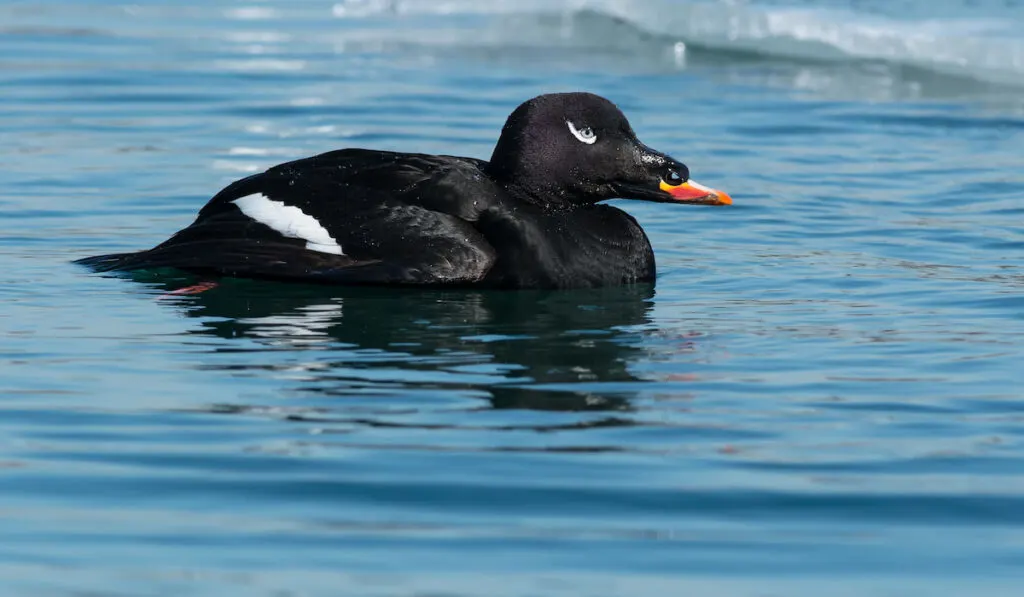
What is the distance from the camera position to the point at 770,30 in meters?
14.7

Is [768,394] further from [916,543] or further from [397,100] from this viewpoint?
[397,100]

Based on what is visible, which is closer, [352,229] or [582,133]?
[352,229]

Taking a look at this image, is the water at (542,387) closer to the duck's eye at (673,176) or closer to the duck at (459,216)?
the duck at (459,216)

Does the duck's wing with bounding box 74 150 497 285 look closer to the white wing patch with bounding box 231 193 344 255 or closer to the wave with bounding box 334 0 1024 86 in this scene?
the white wing patch with bounding box 231 193 344 255

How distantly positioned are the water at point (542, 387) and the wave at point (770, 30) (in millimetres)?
866

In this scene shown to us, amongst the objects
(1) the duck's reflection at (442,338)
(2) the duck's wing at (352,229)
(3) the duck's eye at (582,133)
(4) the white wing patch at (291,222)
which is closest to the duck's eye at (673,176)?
(3) the duck's eye at (582,133)

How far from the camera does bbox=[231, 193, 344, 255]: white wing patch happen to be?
7152mm

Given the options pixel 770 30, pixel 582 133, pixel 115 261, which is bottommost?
pixel 115 261

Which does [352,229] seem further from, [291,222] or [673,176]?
[673,176]

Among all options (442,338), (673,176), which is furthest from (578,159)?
(442,338)

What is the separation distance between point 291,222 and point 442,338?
1183 mm

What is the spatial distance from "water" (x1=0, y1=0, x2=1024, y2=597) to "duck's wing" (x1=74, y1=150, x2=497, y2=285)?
12 centimetres

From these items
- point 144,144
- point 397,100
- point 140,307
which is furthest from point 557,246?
point 397,100

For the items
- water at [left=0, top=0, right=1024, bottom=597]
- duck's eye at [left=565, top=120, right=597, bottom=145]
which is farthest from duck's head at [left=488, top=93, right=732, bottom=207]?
water at [left=0, top=0, right=1024, bottom=597]
